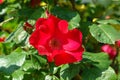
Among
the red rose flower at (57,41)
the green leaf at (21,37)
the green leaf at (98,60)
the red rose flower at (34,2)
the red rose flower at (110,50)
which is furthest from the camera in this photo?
the red rose flower at (110,50)

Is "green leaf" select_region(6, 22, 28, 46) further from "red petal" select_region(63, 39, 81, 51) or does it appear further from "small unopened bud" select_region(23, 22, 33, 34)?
"red petal" select_region(63, 39, 81, 51)

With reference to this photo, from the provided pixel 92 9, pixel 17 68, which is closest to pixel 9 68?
pixel 17 68

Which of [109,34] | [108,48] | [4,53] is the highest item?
[109,34]

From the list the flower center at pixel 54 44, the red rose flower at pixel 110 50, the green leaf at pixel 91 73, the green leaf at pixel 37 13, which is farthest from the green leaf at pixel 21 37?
the red rose flower at pixel 110 50

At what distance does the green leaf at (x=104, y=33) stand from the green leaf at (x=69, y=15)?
0.07m

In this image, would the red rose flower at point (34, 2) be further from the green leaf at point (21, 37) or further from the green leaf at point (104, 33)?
the green leaf at point (104, 33)

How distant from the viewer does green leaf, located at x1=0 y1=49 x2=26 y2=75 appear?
142 centimetres

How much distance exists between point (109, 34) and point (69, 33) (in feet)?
0.61

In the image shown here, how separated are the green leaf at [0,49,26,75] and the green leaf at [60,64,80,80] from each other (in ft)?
0.51

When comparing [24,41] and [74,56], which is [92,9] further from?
[74,56]

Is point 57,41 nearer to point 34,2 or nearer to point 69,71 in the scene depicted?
point 69,71

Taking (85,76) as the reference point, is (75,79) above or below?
below

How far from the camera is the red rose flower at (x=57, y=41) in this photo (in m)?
1.37

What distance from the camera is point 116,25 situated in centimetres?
175
